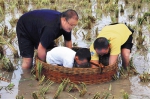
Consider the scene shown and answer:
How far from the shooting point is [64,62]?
16.1 feet

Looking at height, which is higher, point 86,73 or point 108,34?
point 108,34

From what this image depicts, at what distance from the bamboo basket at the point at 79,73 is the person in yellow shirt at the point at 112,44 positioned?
0.20 m

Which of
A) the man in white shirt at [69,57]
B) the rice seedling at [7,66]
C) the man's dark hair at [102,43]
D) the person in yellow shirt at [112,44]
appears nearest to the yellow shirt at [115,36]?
the person in yellow shirt at [112,44]

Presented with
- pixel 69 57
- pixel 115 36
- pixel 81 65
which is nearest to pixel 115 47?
pixel 115 36

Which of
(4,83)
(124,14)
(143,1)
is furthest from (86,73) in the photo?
(143,1)

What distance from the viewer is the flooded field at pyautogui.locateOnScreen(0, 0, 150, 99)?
4.70 m

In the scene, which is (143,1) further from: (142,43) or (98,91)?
(98,91)

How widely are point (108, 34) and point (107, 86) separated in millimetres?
814

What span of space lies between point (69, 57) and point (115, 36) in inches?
30.5

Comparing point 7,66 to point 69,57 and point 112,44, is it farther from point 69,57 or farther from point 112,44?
point 112,44

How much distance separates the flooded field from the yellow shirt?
A: 17.2 inches

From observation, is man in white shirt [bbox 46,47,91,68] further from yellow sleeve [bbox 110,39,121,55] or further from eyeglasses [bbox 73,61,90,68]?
yellow sleeve [bbox 110,39,121,55]

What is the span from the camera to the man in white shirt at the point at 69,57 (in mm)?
4766

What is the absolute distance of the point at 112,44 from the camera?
201 inches
